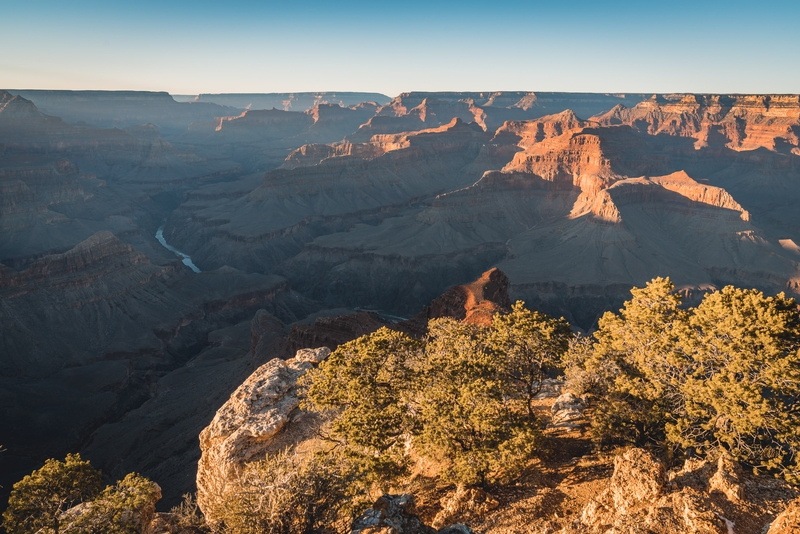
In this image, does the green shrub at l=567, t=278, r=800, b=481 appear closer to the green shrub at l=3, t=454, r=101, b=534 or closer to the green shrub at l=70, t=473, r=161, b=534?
the green shrub at l=70, t=473, r=161, b=534

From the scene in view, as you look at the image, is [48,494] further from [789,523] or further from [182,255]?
[182,255]

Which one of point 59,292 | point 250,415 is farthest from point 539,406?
point 59,292

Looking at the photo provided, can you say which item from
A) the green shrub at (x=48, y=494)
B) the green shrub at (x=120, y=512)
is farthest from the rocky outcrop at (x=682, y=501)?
the green shrub at (x=48, y=494)

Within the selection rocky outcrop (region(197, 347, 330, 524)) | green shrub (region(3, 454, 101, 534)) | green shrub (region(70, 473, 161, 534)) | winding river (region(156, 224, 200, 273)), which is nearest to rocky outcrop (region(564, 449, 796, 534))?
green shrub (region(70, 473, 161, 534))

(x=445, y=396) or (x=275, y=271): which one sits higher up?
(x=445, y=396)

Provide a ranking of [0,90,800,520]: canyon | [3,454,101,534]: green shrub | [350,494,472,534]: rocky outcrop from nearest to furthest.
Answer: [350,494,472,534]: rocky outcrop
[3,454,101,534]: green shrub
[0,90,800,520]: canyon

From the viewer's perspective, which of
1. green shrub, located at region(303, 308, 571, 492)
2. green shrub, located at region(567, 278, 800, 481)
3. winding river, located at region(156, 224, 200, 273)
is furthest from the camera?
winding river, located at region(156, 224, 200, 273)

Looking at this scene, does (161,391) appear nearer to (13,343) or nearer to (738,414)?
(13,343)

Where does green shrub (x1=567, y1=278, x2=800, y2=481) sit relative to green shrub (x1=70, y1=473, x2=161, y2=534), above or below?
above

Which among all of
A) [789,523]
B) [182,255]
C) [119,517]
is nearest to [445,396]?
[789,523]
